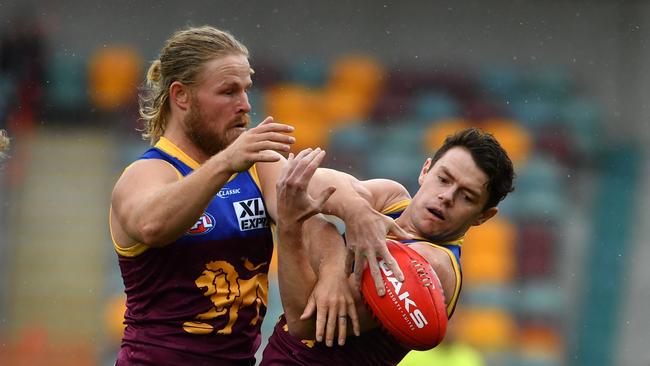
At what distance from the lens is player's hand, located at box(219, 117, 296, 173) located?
10.9 ft

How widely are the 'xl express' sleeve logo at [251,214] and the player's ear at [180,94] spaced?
1.33ft

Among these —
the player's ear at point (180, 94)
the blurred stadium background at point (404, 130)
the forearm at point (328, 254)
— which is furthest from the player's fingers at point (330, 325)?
the blurred stadium background at point (404, 130)

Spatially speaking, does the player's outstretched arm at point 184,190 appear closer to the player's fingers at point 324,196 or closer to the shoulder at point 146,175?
the shoulder at point 146,175

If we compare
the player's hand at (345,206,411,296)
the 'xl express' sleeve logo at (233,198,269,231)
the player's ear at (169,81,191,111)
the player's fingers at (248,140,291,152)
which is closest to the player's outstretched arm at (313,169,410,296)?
the player's hand at (345,206,411,296)

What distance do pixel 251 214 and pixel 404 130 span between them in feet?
24.9

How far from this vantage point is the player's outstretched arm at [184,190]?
3.35m

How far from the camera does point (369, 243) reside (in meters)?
3.58

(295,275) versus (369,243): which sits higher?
(369,243)

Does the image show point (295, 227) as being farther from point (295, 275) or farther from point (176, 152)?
point (176, 152)

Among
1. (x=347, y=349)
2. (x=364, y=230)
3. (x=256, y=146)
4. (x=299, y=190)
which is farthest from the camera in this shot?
(x=347, y=349)

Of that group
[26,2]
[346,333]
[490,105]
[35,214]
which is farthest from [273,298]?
[346,333]

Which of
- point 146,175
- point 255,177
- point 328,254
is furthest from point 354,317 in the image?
point 146,175

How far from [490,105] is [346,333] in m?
8.21

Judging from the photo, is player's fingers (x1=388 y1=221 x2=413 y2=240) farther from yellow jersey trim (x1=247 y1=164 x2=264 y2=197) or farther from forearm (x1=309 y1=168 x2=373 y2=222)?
yellow jersey trim (x1=247 y1=164 x2=264 y2=197)
